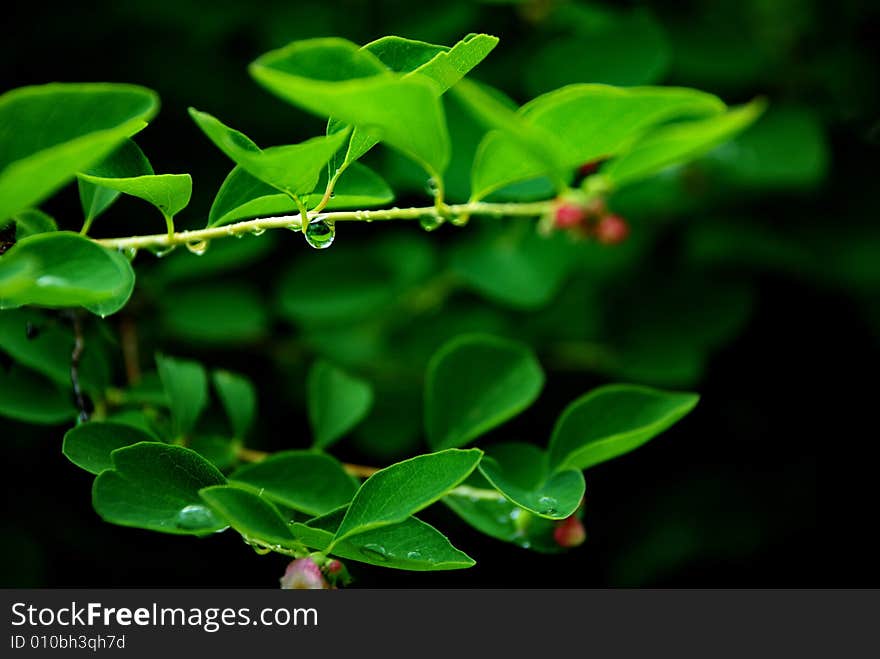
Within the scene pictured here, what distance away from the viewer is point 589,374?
2074 millimetres

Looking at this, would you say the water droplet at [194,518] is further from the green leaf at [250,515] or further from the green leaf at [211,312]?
the green leaf at [211,312]

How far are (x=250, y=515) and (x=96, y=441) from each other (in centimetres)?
22

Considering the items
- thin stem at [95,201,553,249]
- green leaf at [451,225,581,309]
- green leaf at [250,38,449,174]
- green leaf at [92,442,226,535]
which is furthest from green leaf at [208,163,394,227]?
green leaf at [451,225,581,309]

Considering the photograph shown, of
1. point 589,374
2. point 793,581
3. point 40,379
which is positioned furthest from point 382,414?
point 793,581

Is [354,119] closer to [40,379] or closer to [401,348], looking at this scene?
[40,379]

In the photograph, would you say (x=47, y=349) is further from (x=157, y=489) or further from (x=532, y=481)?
(x=532, y=481)

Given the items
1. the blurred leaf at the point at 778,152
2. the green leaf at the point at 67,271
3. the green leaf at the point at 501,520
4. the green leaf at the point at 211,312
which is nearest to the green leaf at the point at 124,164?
the green leaf at the point at 67,271

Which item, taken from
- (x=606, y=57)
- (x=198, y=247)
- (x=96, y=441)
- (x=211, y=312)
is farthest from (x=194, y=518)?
(x=606, y=57)

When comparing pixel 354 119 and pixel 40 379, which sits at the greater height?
pixel 40 379

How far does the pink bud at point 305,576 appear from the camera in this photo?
2.69 ft

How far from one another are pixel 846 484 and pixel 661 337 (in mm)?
596

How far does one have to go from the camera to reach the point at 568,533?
3.15 feet

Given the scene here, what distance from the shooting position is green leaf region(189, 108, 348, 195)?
A: 0.70m

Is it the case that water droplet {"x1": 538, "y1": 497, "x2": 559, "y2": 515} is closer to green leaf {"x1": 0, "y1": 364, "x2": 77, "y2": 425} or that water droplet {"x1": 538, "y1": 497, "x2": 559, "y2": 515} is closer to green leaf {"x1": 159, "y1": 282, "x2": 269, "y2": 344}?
green leaf {"x1": 0, "y1": 364, "x2": 77, "y2": 425}
